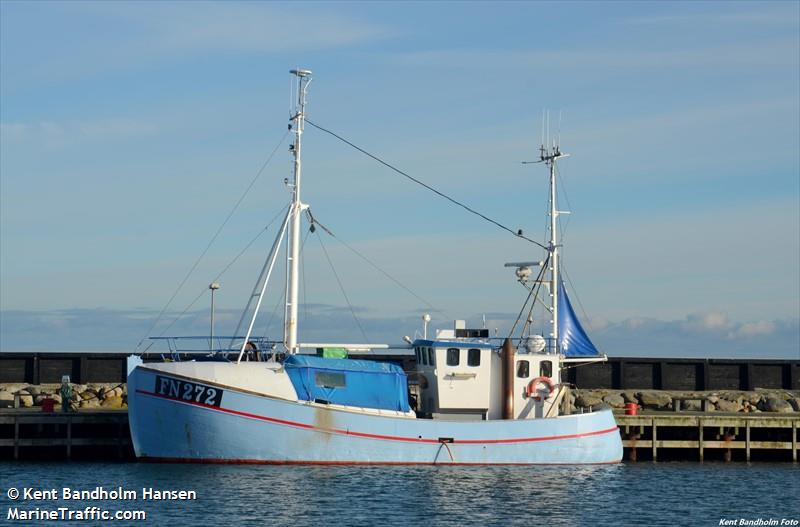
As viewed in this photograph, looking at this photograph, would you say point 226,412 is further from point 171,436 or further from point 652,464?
point 652,464

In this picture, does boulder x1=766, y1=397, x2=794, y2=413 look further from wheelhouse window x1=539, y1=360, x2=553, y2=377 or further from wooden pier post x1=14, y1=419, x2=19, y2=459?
wooden pier post x1=14, y1=419, x2=19, y2=459

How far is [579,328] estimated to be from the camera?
4088cm

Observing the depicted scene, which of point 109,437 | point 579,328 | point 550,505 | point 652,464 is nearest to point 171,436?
point 109,437

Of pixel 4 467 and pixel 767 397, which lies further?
pixel 767 397

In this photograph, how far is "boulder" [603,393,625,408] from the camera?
4919 cm

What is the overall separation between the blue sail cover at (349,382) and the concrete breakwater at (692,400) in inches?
480

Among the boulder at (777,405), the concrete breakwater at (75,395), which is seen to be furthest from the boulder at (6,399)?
the boulder at (777,405)

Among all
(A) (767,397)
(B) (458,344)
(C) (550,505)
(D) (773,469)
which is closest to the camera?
(C) (550,505)

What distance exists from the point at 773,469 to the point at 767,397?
Answer: 7984 mm

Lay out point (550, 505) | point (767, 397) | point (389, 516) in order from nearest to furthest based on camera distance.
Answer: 1. point (389, 516)
2. point (550, 505)
3. point (767, 397)

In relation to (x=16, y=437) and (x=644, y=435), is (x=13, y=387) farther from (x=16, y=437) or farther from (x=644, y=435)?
(x=644, y=435)

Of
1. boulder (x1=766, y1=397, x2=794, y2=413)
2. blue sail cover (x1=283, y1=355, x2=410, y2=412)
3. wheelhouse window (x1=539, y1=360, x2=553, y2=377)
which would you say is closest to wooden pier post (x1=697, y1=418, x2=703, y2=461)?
boulder (x1=766, y1=397, x2=794, y2=413)

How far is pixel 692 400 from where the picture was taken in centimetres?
4909

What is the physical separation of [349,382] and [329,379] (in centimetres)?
69
